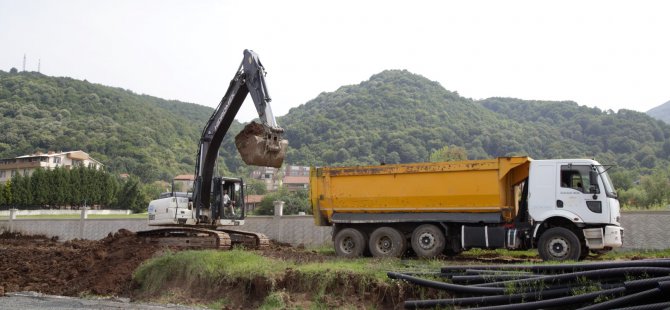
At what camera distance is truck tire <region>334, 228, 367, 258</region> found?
57.1 ft

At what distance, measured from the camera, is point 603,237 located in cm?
1438

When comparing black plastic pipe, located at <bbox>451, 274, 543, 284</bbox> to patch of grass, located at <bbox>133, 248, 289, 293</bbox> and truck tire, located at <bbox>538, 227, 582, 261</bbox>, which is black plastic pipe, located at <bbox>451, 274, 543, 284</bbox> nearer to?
patch of grass, located at <bbox>133, 248, 289, 293</bbox>

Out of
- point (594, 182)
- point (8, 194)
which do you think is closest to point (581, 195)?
point (594, 182)

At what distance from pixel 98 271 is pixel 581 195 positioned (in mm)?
12636

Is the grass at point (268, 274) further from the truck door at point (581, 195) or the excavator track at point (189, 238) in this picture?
the truck door at point (581, 195)

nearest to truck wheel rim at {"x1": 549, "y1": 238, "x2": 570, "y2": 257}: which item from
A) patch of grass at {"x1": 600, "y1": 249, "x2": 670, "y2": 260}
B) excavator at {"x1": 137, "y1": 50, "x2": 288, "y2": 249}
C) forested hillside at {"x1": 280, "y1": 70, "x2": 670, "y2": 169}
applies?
patch of grass at {"x1": 600, "y1": 249, "x2": 670, "y2": 260}

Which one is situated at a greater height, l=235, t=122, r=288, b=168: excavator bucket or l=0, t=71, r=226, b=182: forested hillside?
l=0, t=71, r=226, b=182: forested hillside

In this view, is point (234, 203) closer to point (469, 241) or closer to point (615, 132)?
point (469, 241)

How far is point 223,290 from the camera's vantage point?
13000 mm

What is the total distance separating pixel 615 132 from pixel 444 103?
3745 cm

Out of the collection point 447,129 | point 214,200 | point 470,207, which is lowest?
point 470,207

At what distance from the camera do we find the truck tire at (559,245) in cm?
1430

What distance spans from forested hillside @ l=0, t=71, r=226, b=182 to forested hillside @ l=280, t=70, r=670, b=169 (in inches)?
992

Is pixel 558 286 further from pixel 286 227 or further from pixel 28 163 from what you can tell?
pixel 28 163
